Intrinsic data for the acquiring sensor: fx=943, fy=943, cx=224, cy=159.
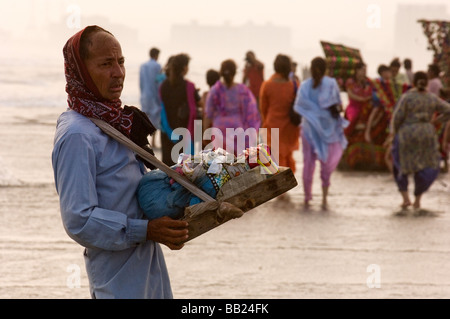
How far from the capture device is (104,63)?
3.35 metres

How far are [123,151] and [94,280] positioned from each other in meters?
Result: 0.49

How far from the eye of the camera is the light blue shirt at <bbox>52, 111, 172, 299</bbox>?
3.21 m

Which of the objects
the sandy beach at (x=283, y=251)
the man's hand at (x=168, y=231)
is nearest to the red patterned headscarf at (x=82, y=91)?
the man's hand at (x=168, y=231)

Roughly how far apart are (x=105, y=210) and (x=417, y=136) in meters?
8.72

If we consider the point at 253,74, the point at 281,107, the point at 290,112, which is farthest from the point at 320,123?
the point at 253,74

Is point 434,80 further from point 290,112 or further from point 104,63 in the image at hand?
point 104,63

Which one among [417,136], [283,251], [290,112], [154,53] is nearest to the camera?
[283,251]

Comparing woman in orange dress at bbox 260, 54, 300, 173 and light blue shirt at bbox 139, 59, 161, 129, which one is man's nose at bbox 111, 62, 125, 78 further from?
light blue shirt at bbox 139, 59, 161, 129

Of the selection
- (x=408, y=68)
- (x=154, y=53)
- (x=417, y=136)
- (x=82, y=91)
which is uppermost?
(x=82, y=91)

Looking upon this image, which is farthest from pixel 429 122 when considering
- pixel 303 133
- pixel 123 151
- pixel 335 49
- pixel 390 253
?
pixel 123 151

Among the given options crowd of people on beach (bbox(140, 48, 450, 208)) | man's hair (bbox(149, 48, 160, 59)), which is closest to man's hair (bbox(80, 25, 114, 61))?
crowd of people on beach (bbox(140, 48, 450, 208))

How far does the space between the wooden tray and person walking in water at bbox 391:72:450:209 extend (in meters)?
8.21

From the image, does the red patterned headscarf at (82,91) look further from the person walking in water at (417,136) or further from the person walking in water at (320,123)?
the person walking in water at (417,136)
